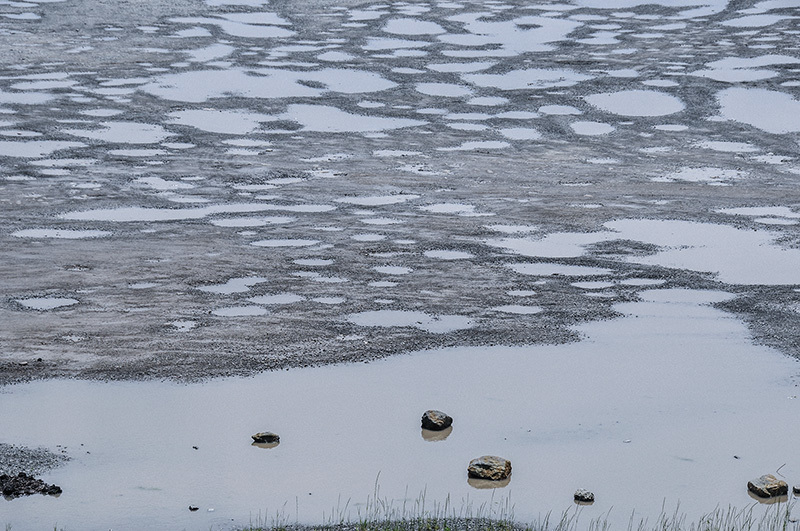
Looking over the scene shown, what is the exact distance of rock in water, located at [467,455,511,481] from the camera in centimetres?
434

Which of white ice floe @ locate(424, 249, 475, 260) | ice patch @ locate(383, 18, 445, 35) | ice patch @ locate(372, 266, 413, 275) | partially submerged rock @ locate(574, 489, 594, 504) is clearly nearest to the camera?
partially submerged rock @ locate(574, 489, 594, 504)

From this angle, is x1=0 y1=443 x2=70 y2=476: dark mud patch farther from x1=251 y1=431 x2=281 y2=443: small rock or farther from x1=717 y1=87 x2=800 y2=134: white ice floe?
x1=717 y1=87 x2=800 y2=134: white ice floe

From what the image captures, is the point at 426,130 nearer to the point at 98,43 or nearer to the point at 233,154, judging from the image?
the point at 233,154

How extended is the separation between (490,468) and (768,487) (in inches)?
42.7

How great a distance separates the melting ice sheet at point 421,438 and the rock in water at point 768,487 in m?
0.08

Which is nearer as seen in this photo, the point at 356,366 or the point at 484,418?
the point at 484,418

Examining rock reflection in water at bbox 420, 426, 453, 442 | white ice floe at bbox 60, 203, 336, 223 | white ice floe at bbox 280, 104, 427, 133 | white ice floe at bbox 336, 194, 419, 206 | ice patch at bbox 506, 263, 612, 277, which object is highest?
rock reflection in water at bbox 420, 426, 453, 442

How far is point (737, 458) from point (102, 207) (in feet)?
20.7

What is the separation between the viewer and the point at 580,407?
513 cm

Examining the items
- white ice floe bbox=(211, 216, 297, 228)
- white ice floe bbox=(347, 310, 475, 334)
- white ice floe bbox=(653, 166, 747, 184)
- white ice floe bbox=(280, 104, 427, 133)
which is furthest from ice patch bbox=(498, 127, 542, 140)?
white ice floe bbox=(347, 310, 475, 334)

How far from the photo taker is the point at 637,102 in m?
14.5

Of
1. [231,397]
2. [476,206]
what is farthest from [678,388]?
[476,206]

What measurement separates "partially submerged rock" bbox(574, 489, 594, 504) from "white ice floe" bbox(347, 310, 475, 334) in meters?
2.01

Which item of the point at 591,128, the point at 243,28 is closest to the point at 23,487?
the point at 591,128
